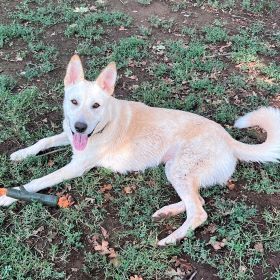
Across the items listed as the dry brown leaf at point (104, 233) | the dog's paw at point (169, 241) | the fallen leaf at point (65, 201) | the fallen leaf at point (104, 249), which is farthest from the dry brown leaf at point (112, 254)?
the fallen leaf at point (65, 201)

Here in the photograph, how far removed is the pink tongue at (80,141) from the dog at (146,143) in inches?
0.4

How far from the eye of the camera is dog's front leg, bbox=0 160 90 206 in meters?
4.46

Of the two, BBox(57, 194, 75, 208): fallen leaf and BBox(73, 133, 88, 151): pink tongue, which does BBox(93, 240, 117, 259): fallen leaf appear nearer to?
BBox(57, 194, 75, 208): fallen leaf

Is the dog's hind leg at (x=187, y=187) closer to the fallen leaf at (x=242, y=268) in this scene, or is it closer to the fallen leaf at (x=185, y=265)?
the fallen leaf at (x=185, y=265)

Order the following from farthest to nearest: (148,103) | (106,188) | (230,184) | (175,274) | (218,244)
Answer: (148,103)
(230,184)
(106,188)
(218,244)
(175,274)

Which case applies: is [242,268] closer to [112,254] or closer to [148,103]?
[112,254]

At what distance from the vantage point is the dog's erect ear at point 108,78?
451 centimetres

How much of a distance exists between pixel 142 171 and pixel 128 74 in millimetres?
2116

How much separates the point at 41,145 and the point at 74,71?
1.06 metres

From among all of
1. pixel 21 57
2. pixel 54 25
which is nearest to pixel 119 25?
pixel 54 25

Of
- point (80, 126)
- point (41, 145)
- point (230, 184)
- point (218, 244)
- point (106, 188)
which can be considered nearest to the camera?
point (218, 244)

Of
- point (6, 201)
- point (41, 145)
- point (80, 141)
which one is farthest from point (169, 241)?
point (41, 145)

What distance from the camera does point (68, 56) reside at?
6.89 metres

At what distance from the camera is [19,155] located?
5004 millimetres
